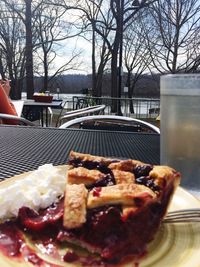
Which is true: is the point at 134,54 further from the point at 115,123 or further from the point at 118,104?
the point at 115,123

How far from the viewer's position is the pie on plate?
15.8 inches

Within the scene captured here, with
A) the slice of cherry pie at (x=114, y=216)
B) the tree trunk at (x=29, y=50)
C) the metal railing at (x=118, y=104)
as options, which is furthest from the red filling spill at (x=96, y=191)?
the tree trunk at (x=29, y=50)

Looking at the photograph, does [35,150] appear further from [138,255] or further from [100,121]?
[100,121]

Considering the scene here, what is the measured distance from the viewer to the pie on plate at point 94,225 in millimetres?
402

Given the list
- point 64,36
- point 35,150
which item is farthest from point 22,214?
point 64,36

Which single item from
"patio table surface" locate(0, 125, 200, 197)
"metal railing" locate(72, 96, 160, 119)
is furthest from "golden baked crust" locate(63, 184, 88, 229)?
"metal railing" locate(72, 96, 160, 119)

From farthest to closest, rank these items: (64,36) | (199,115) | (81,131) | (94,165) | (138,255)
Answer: (64,36) → (81,131) → (199,115) → (94,165) → (138,255)

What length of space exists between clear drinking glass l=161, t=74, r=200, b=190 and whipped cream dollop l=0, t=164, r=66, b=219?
0.29 metres

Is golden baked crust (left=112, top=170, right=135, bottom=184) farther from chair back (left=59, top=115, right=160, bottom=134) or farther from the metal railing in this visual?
the metal railing

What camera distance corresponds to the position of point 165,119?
770mm

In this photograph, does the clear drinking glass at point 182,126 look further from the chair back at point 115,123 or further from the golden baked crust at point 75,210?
the chair back at point 115,123

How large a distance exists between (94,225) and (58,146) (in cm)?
64

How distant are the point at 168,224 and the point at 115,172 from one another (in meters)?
0.10

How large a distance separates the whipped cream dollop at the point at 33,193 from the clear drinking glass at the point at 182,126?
29 centimetres
